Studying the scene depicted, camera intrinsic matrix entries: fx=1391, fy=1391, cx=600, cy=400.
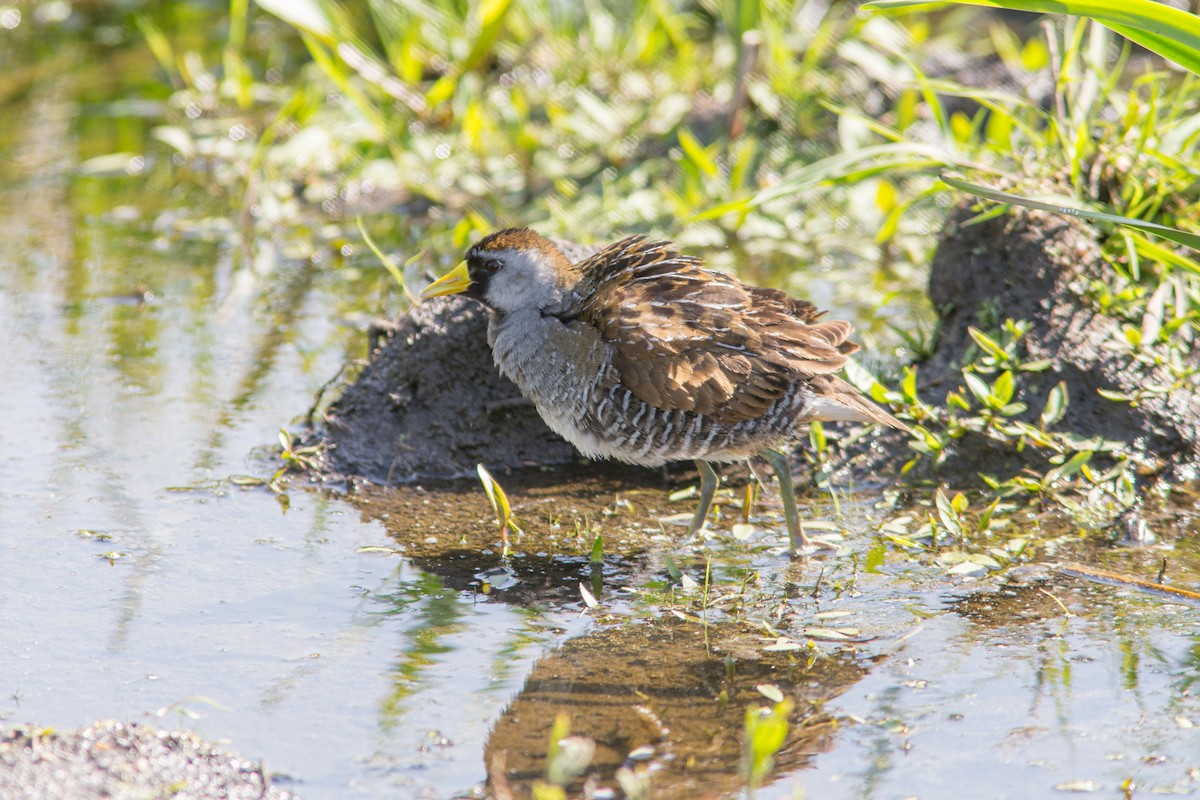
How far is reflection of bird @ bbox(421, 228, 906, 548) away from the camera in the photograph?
407 centimetres

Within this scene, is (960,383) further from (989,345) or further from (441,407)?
(441,407)

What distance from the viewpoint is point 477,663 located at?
3480mm

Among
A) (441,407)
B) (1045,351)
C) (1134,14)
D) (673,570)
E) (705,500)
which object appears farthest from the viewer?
(441,407)

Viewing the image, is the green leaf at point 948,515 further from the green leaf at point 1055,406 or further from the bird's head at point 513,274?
the bird's head at point 513,274

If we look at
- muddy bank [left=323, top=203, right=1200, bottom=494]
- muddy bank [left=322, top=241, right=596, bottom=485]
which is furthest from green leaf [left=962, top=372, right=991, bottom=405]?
muddy bank [left=322, top=241, right=596, bottom=485]

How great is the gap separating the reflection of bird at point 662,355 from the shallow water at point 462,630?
363 millimetres

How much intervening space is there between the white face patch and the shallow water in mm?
670

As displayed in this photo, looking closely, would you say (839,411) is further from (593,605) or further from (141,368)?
(141,368)

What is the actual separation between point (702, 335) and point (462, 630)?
113cm

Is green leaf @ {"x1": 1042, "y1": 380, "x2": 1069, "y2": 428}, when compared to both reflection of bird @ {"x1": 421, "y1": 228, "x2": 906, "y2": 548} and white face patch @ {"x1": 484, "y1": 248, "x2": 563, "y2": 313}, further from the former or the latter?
white face patch @ {"x1": 484, "y1": 248, "x2": 563, "y2": 313}

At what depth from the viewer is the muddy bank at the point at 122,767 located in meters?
2.76

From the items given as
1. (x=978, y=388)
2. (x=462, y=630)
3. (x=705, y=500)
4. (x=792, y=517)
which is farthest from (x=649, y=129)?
(x=462, y=630)

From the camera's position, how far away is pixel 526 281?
4348 mm

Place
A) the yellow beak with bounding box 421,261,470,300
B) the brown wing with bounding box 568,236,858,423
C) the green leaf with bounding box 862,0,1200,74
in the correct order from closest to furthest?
the green leaf with bounding box 862,0,1200,74, the brown wing with bounding box 568,236,858,423, the yellow beak with bounding box 421,261,470,300
